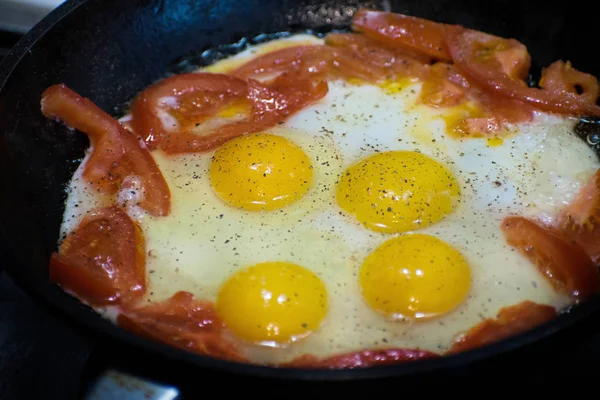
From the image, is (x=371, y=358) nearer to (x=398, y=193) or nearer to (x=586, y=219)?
(x=398, y=193)

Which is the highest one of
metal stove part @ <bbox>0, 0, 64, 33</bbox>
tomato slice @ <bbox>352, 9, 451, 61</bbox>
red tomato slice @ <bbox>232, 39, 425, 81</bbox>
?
metal stove part @ <bbox>0, 0, 64, 33</bbox>

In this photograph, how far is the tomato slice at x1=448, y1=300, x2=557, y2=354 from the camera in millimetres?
1891

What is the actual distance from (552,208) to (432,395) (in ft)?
3.84

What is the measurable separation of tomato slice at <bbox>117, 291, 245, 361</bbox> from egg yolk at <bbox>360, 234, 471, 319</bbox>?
53cm

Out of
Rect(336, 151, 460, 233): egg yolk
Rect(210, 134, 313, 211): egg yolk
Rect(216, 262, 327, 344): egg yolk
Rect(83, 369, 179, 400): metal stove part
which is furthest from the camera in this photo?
Rect(210, 134, 313, 211): egg yolk

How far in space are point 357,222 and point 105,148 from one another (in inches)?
44.0

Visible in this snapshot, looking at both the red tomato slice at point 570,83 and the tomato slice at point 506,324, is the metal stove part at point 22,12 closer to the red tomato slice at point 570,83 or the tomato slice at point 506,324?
the red tomato slice at point 570,83

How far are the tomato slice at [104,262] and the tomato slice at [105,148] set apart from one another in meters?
0.24

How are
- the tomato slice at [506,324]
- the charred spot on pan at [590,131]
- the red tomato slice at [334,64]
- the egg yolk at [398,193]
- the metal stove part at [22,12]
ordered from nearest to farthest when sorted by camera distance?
the tomato slice at [506,324], the egg yolk at [398,193], the charred spot on pan at [590,131], the red tomato slice at [334,64], the metal stove part at [22,12]

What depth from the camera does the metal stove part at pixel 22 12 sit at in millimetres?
3248

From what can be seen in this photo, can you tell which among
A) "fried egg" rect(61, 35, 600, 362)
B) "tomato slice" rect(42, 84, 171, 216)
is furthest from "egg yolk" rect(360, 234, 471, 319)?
"tomato slice" rect(42, 84, 171, 216)

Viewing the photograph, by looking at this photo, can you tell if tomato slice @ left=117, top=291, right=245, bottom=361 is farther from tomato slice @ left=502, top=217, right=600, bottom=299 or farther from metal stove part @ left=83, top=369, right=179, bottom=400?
tomato slice @ left=502, top=217, right=600, bottom=299

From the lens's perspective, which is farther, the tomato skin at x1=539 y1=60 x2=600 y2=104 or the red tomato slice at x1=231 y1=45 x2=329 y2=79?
the red tomato slice at x1=231 y1=45 x2=329 y2=79

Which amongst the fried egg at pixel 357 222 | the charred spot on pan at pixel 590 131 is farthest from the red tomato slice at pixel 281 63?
the charred spot on pan at pixel 590 131
